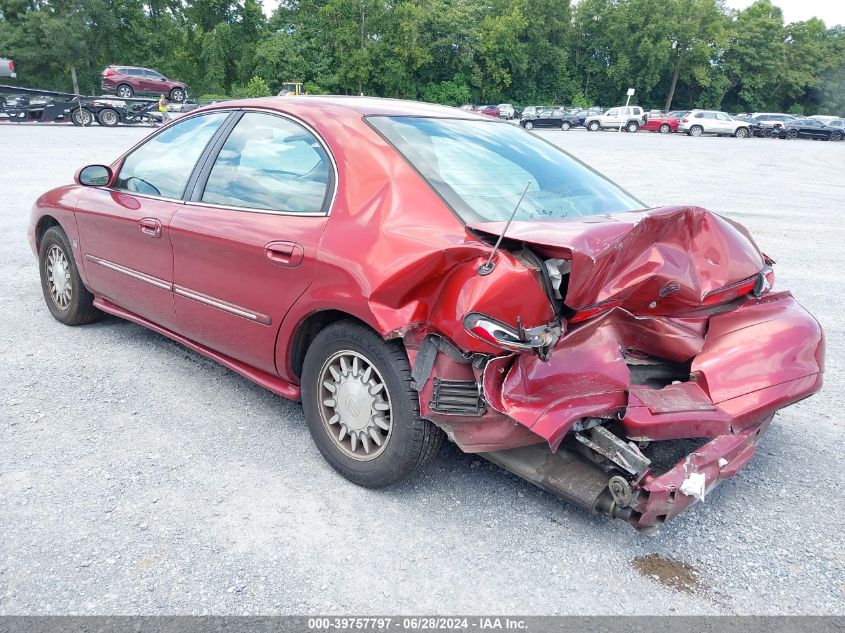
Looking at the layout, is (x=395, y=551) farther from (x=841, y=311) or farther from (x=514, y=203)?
(x=841, y=311)

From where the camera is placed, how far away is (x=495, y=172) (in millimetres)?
3059

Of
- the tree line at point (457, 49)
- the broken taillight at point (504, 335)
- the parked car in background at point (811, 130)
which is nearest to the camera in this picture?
the broken taillight at point (504, 335)

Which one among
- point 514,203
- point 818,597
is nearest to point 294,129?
point 514,203

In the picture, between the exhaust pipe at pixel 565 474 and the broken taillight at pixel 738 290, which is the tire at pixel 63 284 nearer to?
the exhaust pipe at pixel 565 474

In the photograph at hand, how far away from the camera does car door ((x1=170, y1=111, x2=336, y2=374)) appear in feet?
9.70

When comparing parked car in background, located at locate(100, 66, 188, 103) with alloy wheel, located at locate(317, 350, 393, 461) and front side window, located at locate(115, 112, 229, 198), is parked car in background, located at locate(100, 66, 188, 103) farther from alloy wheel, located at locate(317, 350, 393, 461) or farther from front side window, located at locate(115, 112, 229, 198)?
alloy wheel, located at locate(317, 350, 393, 461)

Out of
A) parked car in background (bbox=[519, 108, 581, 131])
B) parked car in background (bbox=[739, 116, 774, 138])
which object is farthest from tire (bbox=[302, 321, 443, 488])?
parked car in background (bbox=[739, 116, 774, 138])

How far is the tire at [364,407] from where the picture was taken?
2596 mm

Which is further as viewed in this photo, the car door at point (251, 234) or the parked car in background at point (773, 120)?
the parked car in background at point (773, 120)

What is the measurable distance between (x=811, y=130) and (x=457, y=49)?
98.9ft

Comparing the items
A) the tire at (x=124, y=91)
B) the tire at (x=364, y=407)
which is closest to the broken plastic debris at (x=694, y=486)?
the tire at (x=364, y=407)

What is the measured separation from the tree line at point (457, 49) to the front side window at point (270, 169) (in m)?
50.1

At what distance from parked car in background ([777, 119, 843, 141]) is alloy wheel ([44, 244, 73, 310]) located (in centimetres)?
4829

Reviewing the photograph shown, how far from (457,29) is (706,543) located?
61.6 m
